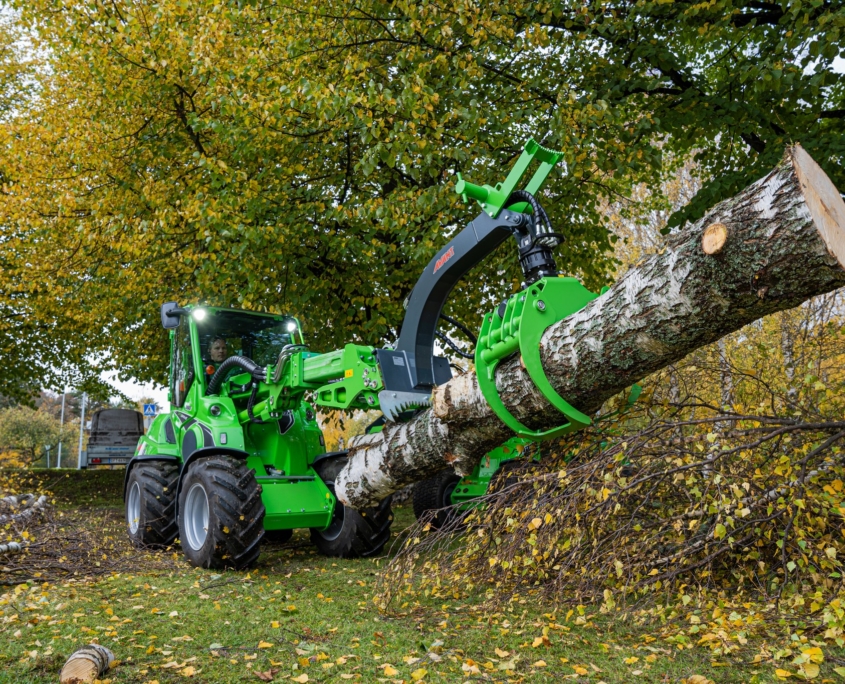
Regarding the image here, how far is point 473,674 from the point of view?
3295 mm

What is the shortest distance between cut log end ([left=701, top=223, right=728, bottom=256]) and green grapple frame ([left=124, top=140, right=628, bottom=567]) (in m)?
1.02

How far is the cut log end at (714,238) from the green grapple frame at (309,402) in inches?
40.2

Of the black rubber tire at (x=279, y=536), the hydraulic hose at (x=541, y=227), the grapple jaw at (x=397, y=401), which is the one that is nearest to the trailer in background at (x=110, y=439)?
the black rubber tire at (x=279, y=536)

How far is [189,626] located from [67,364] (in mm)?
15261

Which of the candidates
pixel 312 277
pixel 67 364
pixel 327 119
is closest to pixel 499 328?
pixel 327 119

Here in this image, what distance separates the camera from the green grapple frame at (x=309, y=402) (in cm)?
410

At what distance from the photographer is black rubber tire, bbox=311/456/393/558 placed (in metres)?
6.50

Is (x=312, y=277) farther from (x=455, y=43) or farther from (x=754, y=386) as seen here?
(x=754, y=386)

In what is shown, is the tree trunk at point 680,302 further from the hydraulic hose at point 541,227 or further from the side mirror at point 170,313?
the side mirror at point 170,313

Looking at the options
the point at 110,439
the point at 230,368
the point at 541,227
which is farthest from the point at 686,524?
the point at 110,439

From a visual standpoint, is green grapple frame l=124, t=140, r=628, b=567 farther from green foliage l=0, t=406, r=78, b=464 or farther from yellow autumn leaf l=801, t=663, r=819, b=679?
green foliage l=0, t=406, r=78, b=464

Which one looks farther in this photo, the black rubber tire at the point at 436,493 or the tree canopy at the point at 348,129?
the black rubber tire at the point at 436,493

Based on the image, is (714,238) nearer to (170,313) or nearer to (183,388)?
(170,313)

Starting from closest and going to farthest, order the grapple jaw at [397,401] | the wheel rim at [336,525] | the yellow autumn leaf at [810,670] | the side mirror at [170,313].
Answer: the yellow autumn leaf at [810,670] → the grapple jaw at [397,401] → the wheel rim at [336,525] → the side mirror at [170,313]
